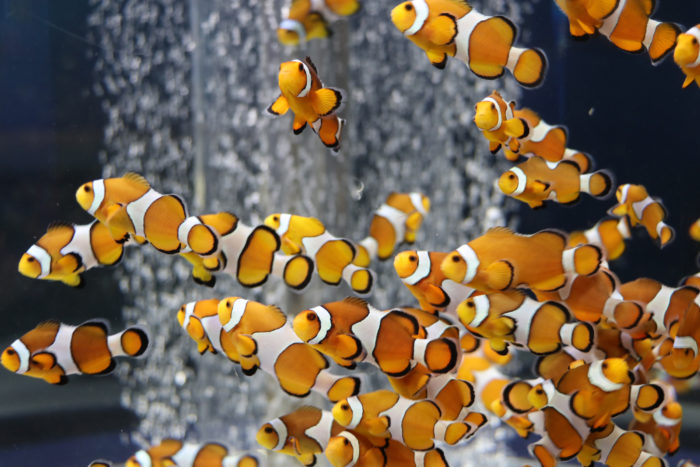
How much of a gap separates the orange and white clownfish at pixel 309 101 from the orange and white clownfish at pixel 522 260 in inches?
9.5

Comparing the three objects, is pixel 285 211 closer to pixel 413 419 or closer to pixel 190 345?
pixel 190 345

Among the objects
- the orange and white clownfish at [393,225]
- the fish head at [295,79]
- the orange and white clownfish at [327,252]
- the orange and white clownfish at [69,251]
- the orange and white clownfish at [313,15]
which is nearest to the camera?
the fish head at [295,79]

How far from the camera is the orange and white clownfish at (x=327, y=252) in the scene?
Result: 123cm

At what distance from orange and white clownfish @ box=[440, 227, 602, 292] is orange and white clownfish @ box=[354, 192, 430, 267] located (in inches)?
21.1

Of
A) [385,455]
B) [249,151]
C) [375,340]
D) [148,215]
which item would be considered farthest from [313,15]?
[249,151]

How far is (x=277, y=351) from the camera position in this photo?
3.50ft

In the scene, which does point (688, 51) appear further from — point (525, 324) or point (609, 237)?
point (609, 237)

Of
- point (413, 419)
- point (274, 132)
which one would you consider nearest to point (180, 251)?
point (413, 419)

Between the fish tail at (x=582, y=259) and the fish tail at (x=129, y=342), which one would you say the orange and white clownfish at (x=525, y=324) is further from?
the fish tail at (x=129, y=342)

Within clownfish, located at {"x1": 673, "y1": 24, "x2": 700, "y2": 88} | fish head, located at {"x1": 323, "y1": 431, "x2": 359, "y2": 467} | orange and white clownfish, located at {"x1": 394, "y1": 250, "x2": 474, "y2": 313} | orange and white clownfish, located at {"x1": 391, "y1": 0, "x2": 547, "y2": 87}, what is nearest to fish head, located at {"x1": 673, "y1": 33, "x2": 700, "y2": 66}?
clownfish, located at {"x1": 673, "y1": 24, "x2": 700, "y2": 88}

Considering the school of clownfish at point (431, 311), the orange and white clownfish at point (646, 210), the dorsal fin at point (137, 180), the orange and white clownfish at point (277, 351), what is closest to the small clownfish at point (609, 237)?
the orange and white clownfish at point (646, 210)

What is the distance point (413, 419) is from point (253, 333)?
0.84 feet

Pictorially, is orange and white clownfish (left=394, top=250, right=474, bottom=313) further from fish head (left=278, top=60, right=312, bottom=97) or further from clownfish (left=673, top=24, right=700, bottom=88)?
clownfish (left=673, top=24, right=700, bottom=88)

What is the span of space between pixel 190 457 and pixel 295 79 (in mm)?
669
